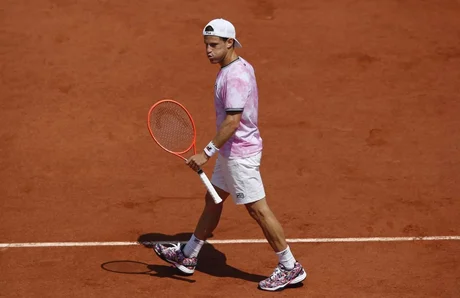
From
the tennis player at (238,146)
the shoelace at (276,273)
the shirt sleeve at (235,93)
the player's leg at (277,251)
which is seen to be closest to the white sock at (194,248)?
the tennis player at (238,146)

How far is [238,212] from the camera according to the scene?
1059 cm

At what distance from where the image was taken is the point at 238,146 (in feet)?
28.7

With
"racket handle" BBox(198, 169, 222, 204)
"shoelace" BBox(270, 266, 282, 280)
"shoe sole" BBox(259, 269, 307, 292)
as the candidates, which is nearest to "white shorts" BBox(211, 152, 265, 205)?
"racket handle" BBox(198, 169, 222, 204)

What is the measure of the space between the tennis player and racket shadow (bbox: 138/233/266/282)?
42cm

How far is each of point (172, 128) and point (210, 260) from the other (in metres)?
1.48

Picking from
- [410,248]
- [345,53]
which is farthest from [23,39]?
[410,248]

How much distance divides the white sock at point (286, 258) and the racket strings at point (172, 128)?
1373 millimetres

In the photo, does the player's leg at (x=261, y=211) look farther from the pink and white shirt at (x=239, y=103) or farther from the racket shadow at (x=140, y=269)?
the racket shadow at (x=140, y=269)

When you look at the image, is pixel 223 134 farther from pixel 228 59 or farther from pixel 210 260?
pixel 210 260

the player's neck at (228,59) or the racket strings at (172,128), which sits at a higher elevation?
the player's neck at (228,59)

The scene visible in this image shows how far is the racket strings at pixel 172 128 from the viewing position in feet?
30.0

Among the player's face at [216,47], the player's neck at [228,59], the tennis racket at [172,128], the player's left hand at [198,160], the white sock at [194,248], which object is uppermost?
the player's face at [216,47]

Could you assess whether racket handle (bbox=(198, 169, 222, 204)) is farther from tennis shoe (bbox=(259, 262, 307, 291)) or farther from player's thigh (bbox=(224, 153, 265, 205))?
tennis shoe (bbox=(259, 262, 307, 291))

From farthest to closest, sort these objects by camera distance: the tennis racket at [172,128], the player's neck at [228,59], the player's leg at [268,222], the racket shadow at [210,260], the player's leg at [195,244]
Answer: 1. the racket shadow at [210,260]
2. the player's leg at [195,244]
3. the tennis racket at [172,128]
4. the player's leg at [268,222]
5. the player's neck at [228,59]
